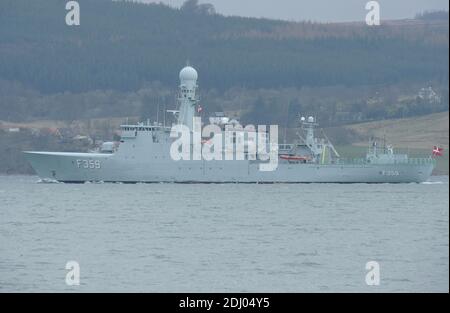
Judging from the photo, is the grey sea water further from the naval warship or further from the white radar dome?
the white radar dome

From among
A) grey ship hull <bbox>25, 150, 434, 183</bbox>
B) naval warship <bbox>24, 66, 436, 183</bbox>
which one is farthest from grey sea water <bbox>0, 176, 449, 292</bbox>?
grey ship hull <bbox>25, 150, 434, 183</bbox>

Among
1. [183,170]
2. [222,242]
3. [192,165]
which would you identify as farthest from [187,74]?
[222,242]

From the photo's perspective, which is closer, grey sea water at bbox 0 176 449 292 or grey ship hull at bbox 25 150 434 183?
grey sea water at bbox 0 176 449 292

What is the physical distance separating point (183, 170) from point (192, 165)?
2.93 feet

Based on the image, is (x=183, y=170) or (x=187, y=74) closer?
(x=183, y=170)

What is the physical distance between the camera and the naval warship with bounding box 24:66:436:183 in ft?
299

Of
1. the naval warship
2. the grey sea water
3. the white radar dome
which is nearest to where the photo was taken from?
the grey sea water

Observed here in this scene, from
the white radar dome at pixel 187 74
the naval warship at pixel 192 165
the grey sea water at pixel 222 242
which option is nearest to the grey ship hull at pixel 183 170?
the naval warship at pixel 192 165

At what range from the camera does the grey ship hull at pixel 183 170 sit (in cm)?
9138

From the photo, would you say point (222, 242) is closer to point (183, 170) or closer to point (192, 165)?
point (183, 170)

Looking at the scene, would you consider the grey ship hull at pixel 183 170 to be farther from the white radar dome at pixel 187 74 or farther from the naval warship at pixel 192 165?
the white radar dome at pixel 187 74

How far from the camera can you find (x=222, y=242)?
45.0 metres

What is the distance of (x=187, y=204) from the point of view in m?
68.2

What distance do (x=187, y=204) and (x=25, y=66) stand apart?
327 feet
